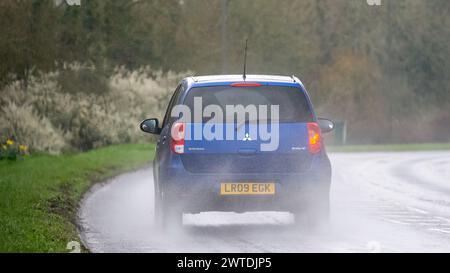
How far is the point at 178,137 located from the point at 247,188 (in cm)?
103

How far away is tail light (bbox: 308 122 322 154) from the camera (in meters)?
13.7

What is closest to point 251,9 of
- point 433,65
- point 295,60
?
point 295,60

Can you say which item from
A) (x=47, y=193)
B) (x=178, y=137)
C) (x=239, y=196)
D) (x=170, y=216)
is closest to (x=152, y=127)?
(x=178, y=137)

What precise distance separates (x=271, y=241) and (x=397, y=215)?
4334 millimetres

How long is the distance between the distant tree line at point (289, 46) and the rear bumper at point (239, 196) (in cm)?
2543

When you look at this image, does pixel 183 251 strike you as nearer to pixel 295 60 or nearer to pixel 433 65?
pixel 295 60

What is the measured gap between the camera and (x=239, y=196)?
13570 mm

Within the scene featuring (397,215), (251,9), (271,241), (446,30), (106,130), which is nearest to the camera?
(271,241)

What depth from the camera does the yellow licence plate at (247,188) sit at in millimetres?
13562

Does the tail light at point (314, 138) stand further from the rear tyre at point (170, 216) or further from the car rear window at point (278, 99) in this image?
the rear tyre at point (170, 216)

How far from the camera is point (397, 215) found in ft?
56.1

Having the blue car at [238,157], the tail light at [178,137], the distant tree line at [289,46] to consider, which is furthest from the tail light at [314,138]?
the distant tree line at [289,46]

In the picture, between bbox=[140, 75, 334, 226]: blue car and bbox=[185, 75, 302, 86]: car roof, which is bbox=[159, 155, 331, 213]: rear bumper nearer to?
bbox=[140, 75, 334, 226]: blue car

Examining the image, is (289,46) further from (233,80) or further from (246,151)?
(246,151)
